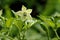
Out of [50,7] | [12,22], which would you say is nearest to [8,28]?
[12,22]

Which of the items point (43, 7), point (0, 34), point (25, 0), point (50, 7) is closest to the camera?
point (0, 34)

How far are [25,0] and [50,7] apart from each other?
1.41 meters

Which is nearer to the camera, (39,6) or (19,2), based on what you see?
(19,2)

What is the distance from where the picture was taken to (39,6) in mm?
2309

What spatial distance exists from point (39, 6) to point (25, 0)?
157 cm

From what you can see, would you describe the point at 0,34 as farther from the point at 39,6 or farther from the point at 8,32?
the point at 39,6

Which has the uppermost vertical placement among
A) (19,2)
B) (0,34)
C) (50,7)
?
(50,7)

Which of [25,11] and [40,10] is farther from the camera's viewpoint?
[40,10]

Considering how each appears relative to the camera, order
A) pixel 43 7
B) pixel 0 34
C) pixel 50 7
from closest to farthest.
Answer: pixel 0 34
pixel 50 7
pixel 43 7

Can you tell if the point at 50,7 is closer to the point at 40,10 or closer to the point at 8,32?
the point at 40,10

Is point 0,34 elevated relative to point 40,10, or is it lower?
lower

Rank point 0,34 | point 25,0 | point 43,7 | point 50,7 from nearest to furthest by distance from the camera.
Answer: point 0,34 → point 25,0 → point 50,7 → point 43,7

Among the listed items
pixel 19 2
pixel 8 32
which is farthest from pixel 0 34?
pixel 19 2

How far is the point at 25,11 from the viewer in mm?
699
